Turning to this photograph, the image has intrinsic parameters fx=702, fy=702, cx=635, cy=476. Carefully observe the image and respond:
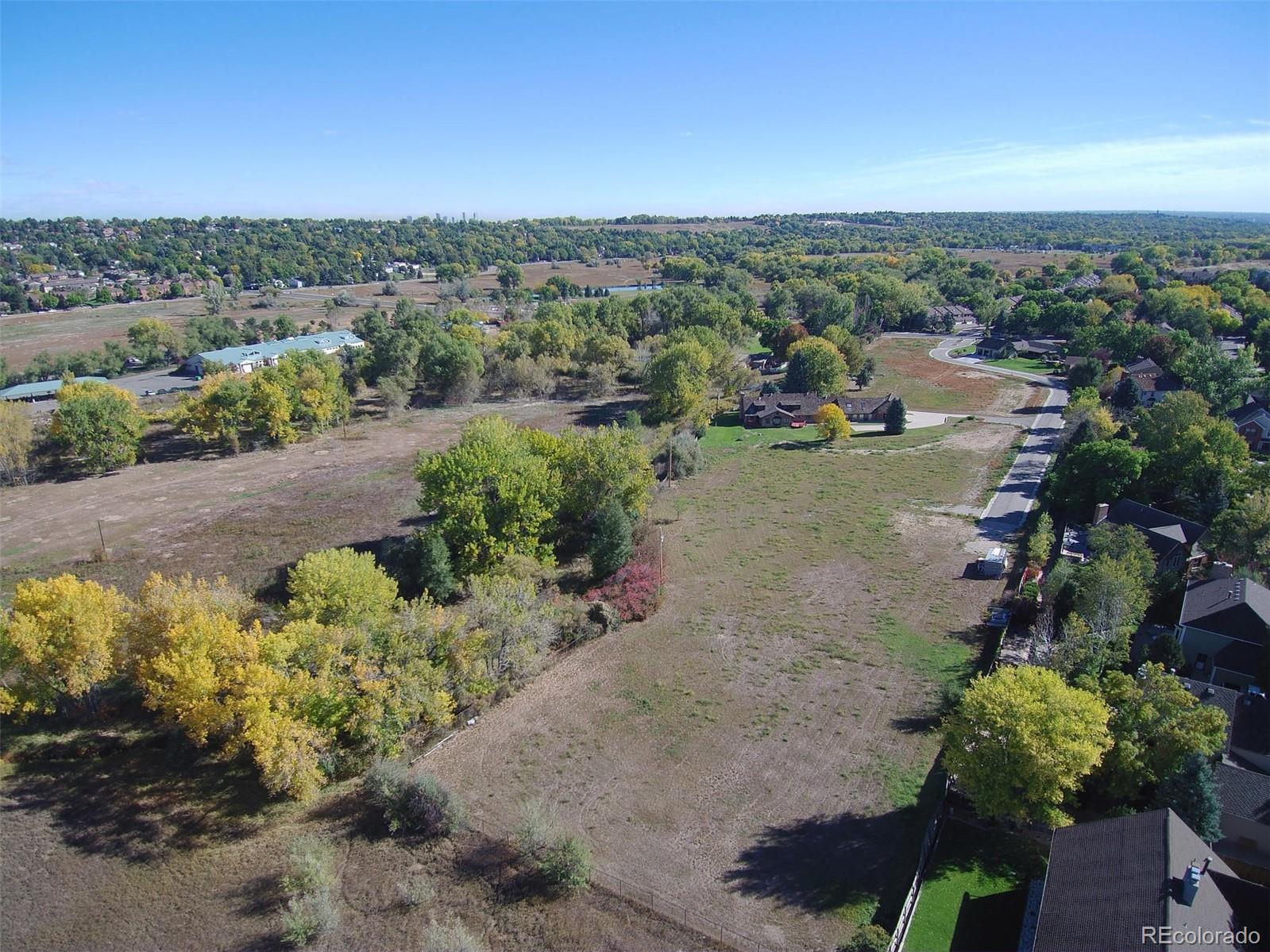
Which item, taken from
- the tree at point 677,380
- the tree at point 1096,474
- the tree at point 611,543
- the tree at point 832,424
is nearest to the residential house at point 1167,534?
the tree at point 1096,474

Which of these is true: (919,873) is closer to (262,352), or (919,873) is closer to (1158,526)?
(1158,526)

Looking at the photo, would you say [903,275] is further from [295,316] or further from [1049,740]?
[1049,740]

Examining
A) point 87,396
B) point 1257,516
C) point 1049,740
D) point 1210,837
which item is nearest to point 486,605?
point 1049,740

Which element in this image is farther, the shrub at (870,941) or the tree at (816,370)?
the tree at (816,370)

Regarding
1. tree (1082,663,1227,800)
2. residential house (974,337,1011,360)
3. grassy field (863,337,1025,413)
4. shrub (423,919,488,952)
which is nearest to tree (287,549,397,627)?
shrub (423,919,488,952)

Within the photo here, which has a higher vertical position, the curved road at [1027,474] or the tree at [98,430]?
the tree at [98,430]

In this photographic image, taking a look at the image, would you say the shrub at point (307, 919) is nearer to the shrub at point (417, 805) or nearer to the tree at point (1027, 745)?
the shrub at point (417, 805)
